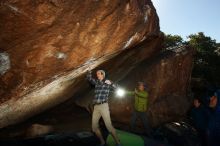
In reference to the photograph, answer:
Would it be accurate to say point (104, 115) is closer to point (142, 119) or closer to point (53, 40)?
point (53, 40)

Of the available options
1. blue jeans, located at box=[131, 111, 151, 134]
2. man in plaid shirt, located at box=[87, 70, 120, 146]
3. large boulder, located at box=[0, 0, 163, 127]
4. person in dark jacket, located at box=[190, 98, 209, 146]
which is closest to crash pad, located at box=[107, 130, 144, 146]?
man in plaid shirt, located at box=[87, 70, 120, 146]

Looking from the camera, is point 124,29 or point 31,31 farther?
point 124,29

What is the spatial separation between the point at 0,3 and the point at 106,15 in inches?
113

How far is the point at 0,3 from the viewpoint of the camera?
5.25 meters

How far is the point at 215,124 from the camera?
7.42 metres

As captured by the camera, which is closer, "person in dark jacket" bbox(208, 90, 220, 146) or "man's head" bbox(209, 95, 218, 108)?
"person in dark jacket" bbox(208, 90, 220, 146)

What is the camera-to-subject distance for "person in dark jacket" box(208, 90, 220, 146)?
24.2 ft

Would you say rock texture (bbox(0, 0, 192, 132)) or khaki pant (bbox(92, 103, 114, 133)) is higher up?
rock texture (bbox(0, 0, 192, 132))

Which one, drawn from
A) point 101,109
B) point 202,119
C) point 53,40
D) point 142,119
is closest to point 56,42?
point 53,40

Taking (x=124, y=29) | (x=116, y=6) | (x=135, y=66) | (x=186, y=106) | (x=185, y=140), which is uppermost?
(x=116, y=6)

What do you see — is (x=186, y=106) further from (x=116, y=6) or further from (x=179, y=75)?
(x=116, y=6)

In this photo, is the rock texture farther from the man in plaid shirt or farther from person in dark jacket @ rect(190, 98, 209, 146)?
person in dark jacket @ rect(190, 98, 209, 146)

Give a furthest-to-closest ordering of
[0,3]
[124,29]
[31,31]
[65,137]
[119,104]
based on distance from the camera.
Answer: [119,104] → [65,137] → [124,29] → [31,31] → [0,3]

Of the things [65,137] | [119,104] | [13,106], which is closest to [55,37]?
[13,106]
